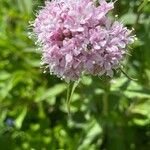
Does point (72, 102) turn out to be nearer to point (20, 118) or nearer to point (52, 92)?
point (52, 92)

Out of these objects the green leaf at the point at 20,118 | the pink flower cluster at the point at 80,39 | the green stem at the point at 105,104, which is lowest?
the green leaf at the point at 20,118

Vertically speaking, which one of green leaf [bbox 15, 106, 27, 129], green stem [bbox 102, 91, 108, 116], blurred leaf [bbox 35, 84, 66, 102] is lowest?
green leaf [bbox 15, 106, 27, 129]

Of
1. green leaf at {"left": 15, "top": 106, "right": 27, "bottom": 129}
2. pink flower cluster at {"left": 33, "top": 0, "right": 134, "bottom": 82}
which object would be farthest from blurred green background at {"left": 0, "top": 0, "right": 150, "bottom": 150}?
pink flower cluster at {"left": 33, "top": 0, "right": 134, "bottom": 82}

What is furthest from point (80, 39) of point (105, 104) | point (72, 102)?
point (72, 102)

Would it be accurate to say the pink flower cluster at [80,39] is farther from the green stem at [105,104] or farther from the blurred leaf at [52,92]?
the blurred leaf at [52,92]

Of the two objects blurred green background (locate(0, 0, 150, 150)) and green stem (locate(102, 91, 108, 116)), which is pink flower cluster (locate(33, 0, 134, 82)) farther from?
green stem (locate(102, 91, 108, 116))

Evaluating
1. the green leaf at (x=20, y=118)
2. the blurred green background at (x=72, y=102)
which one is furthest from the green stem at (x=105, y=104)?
the green leaf at (x=20, y=118)
